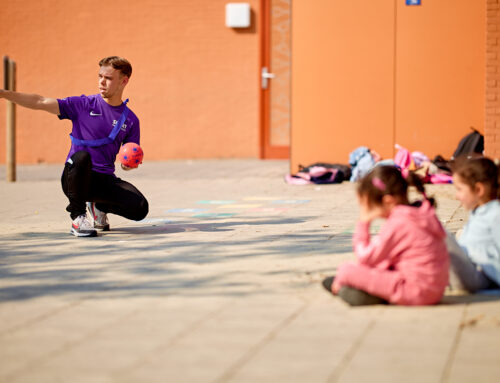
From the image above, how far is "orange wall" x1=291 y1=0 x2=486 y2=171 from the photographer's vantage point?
1166cm

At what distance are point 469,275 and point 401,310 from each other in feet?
1.94

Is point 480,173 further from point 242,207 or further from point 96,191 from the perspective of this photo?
point 242,207

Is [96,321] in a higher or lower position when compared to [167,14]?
lower

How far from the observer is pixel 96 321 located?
3984mm

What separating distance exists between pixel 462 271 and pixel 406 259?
480 millimetres

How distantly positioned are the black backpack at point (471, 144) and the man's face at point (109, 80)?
5.78 m

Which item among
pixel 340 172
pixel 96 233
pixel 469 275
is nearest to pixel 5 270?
pixel 96 233

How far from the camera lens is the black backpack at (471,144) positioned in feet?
37.3

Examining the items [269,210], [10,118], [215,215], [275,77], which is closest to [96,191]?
[215,215]

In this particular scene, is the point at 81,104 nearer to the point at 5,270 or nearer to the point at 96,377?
the point at 5,270

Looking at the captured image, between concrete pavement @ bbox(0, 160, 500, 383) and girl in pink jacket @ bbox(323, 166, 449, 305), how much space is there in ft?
0.32

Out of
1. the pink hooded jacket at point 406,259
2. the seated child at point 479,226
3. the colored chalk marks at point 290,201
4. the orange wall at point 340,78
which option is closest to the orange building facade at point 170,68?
the orange wall at point 340,78

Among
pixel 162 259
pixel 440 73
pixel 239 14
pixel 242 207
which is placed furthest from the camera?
pixel 239 14

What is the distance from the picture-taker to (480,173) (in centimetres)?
456
